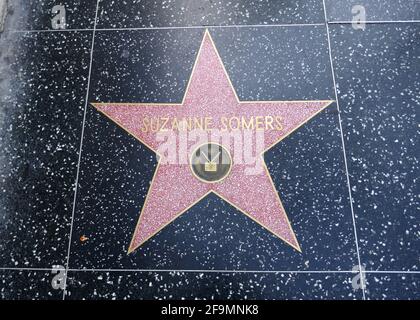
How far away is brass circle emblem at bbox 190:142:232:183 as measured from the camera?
144cm

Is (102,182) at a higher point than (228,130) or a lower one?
lower

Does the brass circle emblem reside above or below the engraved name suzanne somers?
below

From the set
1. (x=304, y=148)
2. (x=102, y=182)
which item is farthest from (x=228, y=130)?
(x=102, y=182)

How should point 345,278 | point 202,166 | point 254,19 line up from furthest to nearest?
point 254,19 → point 202,166 → point 345,278

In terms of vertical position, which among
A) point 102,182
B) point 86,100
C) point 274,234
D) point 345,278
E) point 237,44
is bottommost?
point 345,278

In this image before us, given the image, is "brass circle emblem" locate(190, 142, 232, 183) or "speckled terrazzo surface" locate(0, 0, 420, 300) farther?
"brass circle emblem" locate(190, 142, 232, 183)

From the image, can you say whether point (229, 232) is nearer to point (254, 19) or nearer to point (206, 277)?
point (206, 277)

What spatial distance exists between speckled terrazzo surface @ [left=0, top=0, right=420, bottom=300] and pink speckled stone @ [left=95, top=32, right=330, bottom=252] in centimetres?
3

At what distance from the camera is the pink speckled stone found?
4.56 feet

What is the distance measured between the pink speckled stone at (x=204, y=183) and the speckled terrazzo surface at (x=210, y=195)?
0.11 feet

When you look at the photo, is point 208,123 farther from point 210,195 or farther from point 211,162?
point 210,195

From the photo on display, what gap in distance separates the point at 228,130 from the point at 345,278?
0.66 metres

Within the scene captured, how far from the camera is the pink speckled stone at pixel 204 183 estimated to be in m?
1.39

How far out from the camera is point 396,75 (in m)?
1.56
